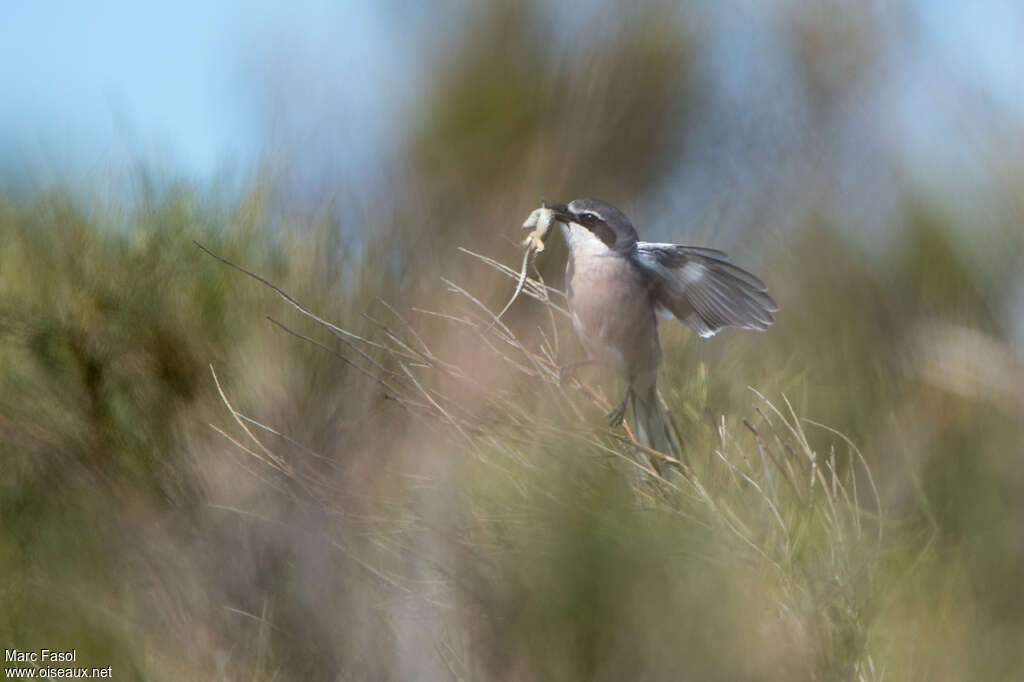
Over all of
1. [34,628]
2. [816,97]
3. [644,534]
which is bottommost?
[34,628]

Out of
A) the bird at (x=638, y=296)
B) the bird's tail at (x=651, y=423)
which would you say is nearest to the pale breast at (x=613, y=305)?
the bird at (x=638, y=296)

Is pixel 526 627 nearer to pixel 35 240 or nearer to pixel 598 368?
pixel 598 368

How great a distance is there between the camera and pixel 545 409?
1.02 metres

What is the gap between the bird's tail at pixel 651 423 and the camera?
120cm

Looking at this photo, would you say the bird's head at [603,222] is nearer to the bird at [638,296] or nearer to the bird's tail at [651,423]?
the bird at [638,296]

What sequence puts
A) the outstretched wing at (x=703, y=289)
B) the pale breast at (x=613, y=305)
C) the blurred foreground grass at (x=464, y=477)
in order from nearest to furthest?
the blurred foreground grass at (x=464, y=477) → the outstretched wing at (x=703, y=289) → the pale breast at (x=613, y=305)

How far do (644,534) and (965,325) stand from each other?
280 mm

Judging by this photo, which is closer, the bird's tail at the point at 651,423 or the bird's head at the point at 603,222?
the bird's tail at the point at 651,423

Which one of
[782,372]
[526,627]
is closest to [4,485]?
[526,627]

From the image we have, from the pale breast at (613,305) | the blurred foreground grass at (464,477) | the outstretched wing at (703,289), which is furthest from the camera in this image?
the pale breast at (613,305)

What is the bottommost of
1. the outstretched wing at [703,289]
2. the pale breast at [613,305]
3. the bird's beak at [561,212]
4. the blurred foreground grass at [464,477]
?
the blurred foreground grass at [464,477]

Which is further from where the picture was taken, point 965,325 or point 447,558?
point 447,558

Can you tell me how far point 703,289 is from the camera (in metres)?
1.37

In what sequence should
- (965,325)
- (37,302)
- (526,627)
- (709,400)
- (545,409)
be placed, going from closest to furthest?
(965,325)
(526,627)
(545,409)
(709,400)
(37,302)
